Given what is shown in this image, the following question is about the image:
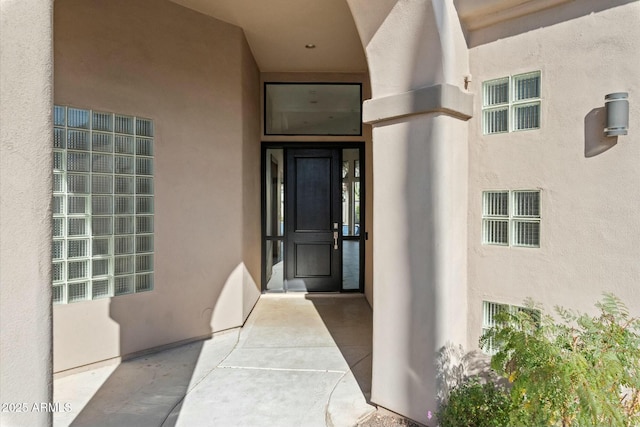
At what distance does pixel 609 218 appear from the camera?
80.9 inches

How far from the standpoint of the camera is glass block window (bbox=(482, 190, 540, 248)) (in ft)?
7.60

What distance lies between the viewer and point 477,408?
2227 millimetres

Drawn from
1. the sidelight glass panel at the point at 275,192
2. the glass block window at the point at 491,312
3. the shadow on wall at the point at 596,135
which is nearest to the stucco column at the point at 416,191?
the glass block window at the point at 491,312

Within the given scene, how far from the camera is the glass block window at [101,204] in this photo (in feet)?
11.1

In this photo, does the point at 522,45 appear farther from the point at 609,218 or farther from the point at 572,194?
the point at 609,218

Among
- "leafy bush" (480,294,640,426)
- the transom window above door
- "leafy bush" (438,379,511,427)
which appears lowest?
"leafy bush" (438,379,511,427)

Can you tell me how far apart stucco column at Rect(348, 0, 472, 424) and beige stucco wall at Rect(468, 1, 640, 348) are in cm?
23

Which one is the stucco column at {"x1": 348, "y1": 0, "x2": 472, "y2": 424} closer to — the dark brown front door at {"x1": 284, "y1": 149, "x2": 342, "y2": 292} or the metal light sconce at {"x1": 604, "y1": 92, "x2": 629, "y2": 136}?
the metal light sconce at {"x1": 604, "y1": 92, "x2": 629, "y2": 136}

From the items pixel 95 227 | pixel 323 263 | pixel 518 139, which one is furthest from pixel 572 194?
pixel 323 263

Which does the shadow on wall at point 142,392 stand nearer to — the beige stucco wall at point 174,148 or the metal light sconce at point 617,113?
the beige stucco wall at point 174,148

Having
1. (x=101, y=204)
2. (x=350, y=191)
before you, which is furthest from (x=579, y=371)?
(x=350, y=191)

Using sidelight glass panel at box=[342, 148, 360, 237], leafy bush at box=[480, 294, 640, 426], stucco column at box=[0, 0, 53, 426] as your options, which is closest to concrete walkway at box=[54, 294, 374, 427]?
leafy bush at box=[480, 294, 640, 426]

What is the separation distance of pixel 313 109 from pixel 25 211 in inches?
213

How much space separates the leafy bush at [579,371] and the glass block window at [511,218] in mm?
543
